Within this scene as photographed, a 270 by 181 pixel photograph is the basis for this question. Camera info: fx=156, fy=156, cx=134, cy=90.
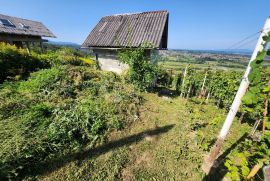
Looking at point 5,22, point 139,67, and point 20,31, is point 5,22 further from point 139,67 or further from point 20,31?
point 139,67

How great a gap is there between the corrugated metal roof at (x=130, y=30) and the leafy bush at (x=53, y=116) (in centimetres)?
466

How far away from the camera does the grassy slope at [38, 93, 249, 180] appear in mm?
3580

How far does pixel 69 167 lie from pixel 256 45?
15.1ft

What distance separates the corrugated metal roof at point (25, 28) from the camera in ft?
46.9

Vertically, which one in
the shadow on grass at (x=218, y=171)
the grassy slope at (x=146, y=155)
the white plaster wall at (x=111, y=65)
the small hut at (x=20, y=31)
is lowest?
the shadow on grass at (x=218, y=171)

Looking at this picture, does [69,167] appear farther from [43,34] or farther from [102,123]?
[43,34]

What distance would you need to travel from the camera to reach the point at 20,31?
15344mm

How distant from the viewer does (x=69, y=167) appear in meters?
3.55

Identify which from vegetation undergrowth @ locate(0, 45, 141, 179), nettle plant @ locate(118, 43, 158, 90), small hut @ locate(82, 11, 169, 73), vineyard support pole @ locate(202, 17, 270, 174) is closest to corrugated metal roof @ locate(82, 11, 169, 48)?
small hut @ locate(82, 11, 169, 73)

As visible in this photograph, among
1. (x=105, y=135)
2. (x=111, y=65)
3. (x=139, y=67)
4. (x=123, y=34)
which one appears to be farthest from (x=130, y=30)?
(x=105, y=135)

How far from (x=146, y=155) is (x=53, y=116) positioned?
9.84 feet

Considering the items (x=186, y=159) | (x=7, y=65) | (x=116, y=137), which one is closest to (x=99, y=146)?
(x=116, y=137)

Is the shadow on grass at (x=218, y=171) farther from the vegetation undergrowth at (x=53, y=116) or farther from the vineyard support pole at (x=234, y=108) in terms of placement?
the vegetation undergrowth at (x=53, y=116)

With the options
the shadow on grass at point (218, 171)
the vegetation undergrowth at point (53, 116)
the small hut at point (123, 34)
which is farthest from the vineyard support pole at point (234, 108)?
the small hut at point (123, 34)
